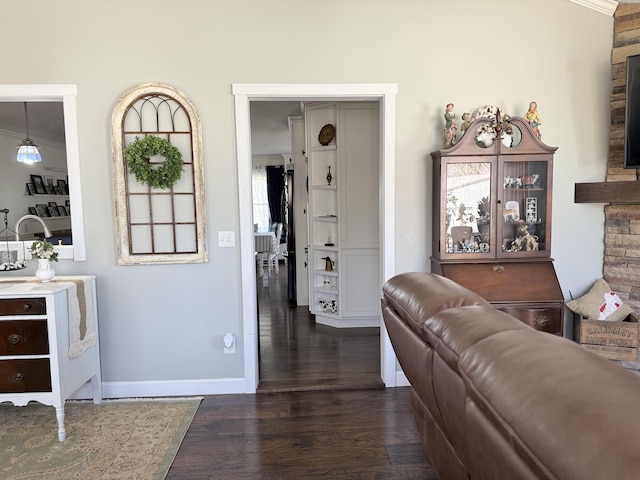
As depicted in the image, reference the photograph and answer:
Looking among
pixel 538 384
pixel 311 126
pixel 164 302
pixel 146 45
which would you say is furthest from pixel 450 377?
pixel 311 126

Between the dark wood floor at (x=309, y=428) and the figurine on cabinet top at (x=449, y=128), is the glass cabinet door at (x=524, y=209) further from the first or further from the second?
the dark wood floor at (x=309, y=428)

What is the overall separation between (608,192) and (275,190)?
26.8ft

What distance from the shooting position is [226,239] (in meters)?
2.99

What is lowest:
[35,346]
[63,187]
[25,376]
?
[25,376]

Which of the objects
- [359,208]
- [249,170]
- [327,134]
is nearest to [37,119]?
[249,170]

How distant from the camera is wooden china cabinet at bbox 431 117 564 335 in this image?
9.13 feet

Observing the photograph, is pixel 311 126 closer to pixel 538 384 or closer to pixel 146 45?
pixel 146 45

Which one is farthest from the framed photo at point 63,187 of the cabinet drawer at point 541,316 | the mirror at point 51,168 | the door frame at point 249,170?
the cabinet drawer at point 541,316

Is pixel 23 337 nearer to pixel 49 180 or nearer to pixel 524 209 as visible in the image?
pixel 49 180

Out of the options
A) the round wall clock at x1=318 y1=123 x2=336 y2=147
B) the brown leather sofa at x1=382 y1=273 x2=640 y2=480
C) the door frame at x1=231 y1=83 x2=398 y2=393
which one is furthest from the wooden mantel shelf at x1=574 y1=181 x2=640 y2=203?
the round wall clock at x1=318 y1=123 x2=336 y2=147

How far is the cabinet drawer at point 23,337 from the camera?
242 centimetres

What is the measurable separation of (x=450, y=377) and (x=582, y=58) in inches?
119

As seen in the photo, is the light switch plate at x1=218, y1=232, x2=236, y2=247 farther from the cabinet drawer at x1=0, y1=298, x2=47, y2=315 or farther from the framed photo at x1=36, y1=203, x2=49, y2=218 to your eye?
the framed photo at x1=36, y1=203, x2=49, y2=218

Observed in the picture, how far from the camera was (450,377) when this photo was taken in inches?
44.1
